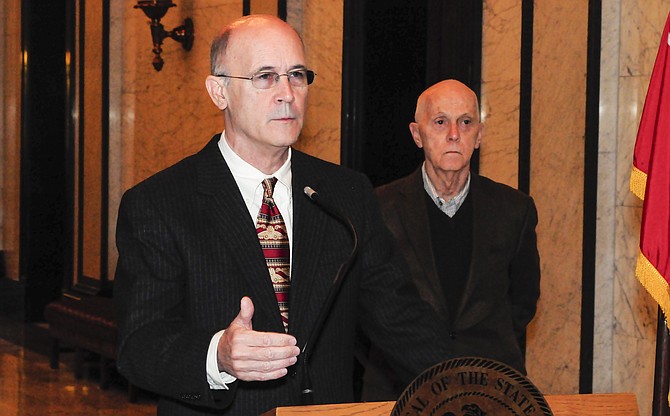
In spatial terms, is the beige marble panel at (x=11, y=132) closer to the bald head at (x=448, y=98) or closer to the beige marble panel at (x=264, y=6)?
the beige marble panel at (x=264, y=6)

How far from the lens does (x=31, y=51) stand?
11.3 meters

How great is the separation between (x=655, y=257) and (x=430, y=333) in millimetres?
965

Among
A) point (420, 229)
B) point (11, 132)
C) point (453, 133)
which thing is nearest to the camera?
point (420, 229)

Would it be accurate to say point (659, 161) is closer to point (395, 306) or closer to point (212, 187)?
point (395, 306)

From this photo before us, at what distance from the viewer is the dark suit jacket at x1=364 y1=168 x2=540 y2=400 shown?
4.05 m

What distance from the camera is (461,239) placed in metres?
4.23

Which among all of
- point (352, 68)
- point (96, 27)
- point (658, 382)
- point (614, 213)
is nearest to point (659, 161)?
point (658, 382)

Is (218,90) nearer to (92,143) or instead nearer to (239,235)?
(239,235)

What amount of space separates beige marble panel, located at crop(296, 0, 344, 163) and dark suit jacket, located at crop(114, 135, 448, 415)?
4.32m

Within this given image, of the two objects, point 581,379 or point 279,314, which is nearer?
point 279,314

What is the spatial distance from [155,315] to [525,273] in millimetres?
2226

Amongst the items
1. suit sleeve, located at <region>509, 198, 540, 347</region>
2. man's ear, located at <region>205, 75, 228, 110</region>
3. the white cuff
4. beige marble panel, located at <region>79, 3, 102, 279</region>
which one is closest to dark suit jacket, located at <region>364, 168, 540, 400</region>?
suit sleeve, located at <region>509, 198, 540, 347</region>

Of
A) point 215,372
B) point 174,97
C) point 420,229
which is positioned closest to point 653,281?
point 420,229

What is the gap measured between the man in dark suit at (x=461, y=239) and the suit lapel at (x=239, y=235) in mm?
1467
